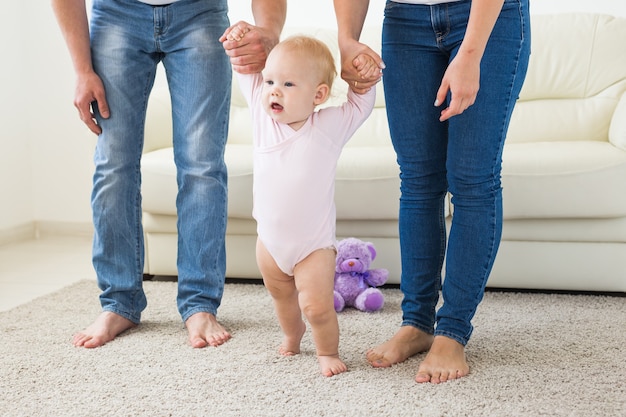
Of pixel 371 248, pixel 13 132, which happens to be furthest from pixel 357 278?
pixel 13 132

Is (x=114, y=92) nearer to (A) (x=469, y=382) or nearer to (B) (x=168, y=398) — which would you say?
(B) (x=168, y=398)

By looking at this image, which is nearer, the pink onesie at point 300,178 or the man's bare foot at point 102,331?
the pink onesie at point 300,178

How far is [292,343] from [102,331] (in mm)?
497

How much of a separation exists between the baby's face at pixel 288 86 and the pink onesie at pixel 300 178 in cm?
4

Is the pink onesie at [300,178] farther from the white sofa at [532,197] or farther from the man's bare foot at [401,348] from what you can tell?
the white sofa at [532,197]

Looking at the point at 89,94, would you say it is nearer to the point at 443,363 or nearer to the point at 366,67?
the point at 366,67

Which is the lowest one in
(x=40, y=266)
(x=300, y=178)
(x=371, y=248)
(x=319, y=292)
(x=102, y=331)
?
(x=40, y=266)

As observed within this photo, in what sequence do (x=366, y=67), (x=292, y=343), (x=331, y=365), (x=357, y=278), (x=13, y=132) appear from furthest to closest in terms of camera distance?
(x=13, y=132) < (x=357, y=278) < (x=292, y=343) < (x=331, y=365) < (x=366, y=67)

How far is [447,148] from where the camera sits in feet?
5.15

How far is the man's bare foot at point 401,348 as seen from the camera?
1.65 m

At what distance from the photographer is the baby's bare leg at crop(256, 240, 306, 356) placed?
1.60 metres

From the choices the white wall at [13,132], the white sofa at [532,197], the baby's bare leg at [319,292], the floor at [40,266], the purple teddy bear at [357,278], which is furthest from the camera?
the white wall at [13,132]

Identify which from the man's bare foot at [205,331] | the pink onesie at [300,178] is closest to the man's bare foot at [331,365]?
the pink onesie at [300,178]

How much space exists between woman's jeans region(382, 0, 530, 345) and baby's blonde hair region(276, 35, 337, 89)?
0.13 meters
